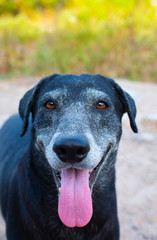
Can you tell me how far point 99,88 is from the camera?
266 cm

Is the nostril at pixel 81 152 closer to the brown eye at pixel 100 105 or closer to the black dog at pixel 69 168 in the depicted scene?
the black dog at pixel 69 168

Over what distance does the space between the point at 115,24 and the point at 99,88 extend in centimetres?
1106

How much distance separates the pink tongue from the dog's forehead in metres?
0.77

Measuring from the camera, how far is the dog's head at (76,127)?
2.10 m

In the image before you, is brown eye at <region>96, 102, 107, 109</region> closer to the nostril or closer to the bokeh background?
the nostril

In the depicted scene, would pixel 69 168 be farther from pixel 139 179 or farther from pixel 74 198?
pixel 139 179

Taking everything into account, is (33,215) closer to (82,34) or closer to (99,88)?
(99,88)

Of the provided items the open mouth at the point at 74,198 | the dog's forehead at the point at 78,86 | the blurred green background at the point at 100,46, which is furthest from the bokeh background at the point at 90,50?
the open mouth at the point at 74,198

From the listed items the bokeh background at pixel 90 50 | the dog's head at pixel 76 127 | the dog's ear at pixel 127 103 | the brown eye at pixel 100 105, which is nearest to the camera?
the dog's head at pixel 76 127

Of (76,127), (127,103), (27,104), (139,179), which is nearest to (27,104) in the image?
(27,104)

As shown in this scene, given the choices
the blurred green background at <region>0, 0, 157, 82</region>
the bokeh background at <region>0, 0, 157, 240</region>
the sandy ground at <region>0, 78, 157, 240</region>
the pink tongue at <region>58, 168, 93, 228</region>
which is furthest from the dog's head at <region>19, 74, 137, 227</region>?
the blurred green background at <region>0, 0, 157, 82</region>

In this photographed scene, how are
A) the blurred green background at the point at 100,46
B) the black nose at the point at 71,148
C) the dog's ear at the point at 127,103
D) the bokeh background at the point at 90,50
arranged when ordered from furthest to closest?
the blurred green background at the point at 100,46, the bokeh background at the point at 90,50, the dog's ear at the point at 127,103, the black nose at the point at 71,148

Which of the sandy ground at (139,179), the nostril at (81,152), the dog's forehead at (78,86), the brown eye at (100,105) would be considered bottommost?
the sandy ground at (139,179)

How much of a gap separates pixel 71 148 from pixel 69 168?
331mm
